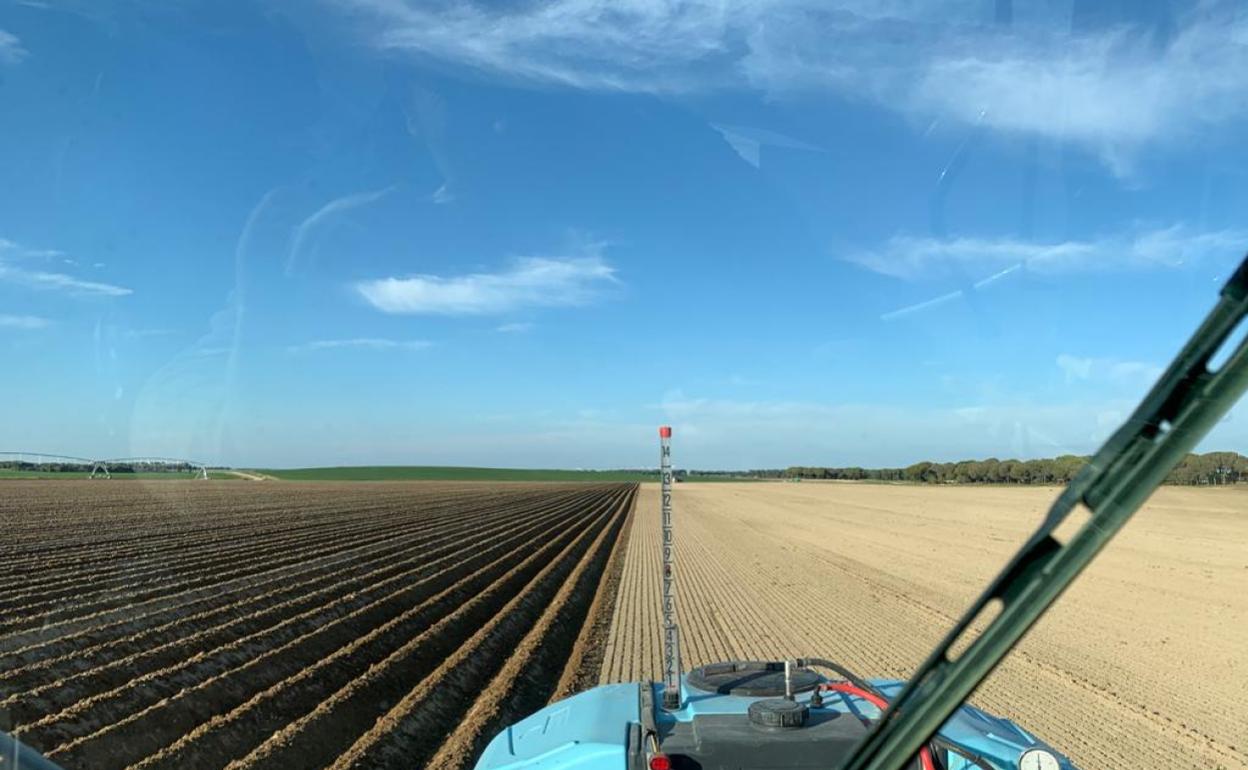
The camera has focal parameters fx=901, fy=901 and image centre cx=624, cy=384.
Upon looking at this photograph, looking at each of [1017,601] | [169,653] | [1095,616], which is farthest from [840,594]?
[1017,601]

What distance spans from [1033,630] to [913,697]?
21.7ft

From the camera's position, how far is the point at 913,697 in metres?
1.32

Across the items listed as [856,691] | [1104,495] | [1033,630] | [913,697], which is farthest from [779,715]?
[1033,630]

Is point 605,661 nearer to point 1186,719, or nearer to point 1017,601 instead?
point 1186,719

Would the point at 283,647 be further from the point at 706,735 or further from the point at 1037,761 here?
the point at 1037,761

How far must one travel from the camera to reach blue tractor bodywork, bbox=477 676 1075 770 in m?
2.91

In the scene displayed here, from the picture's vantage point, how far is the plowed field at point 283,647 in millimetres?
8234

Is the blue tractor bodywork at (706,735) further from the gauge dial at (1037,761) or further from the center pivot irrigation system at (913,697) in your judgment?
the gauge dial at (1037,761)

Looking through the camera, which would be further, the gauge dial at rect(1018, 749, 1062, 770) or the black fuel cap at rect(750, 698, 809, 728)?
the black fuel cap at rect(750, 698, 809, 728)

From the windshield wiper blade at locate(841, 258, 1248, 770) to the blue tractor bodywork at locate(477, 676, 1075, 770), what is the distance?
168 cm

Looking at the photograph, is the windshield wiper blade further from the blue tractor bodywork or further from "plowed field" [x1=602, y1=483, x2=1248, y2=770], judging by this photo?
the blue tractor bodywork

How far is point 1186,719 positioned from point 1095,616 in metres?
7.86

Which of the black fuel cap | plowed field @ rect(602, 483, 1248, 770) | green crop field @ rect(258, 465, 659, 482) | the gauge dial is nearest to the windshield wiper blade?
plowed field @ rect(602, 483, 1248, 770)

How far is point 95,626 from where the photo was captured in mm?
12664
